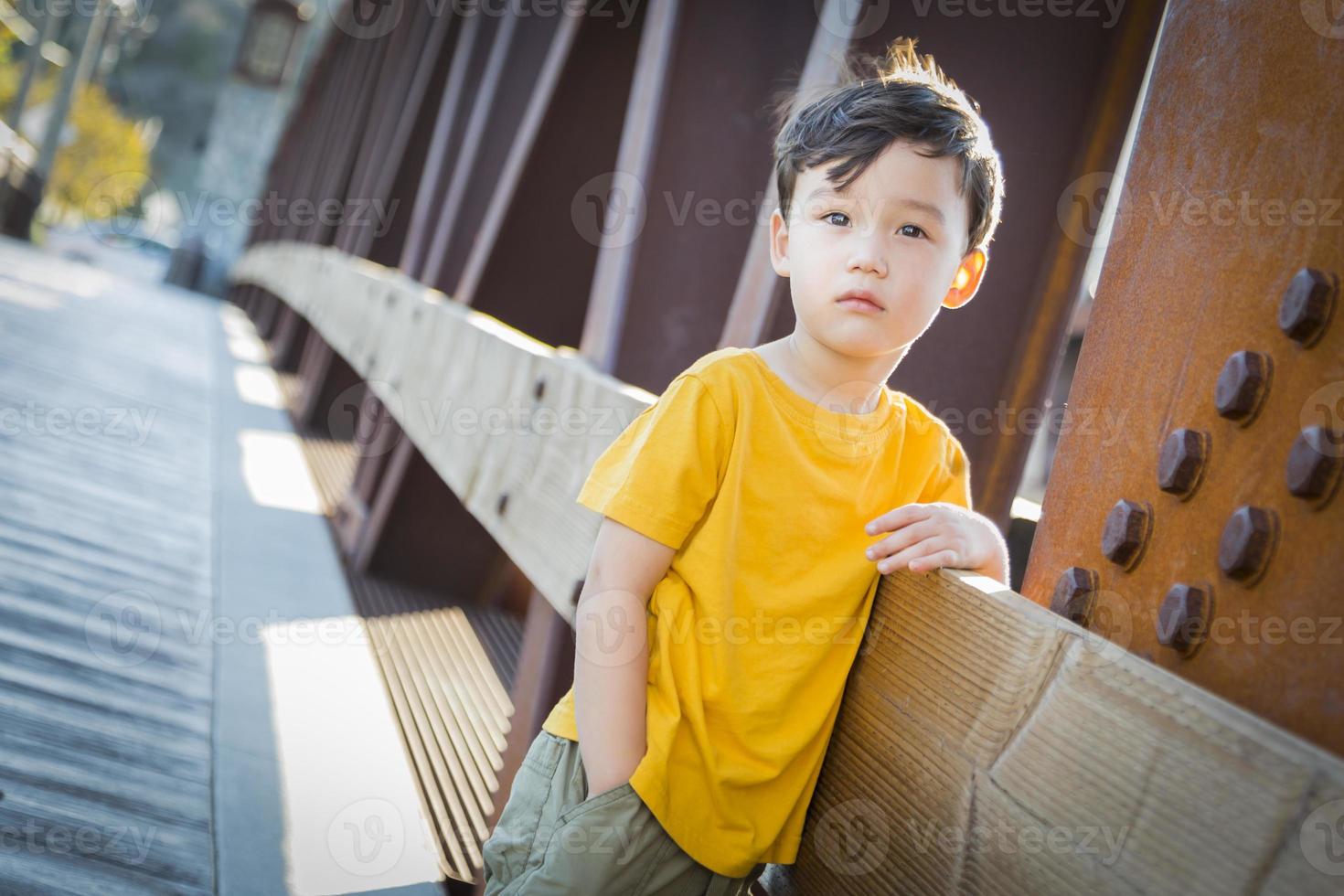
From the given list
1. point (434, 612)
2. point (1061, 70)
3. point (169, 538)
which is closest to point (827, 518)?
point (1061, 70)

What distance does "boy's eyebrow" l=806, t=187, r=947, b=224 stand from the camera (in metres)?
1.53

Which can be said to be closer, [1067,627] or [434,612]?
[1067,627]

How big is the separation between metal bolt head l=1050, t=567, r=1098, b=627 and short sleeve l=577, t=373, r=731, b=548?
445 mm

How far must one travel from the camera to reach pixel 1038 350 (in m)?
2.56

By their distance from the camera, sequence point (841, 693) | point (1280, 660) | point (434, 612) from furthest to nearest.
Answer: point (434, 612)
point (841, 693)
point (1280, 660)

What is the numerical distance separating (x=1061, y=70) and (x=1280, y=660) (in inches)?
73.0

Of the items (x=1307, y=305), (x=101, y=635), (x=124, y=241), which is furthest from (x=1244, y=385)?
(x=124, y=241)

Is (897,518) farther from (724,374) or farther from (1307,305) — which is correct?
(1307,305)

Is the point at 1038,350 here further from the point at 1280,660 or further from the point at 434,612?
the point at 434,612

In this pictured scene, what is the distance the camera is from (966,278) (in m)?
1.73

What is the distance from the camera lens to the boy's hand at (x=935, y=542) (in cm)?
143

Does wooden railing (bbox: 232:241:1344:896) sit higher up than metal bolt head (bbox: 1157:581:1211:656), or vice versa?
metal bolt head (bbox: 1157:581:1211:656)

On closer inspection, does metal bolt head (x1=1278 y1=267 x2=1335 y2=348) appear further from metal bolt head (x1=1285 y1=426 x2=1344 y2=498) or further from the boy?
the boy

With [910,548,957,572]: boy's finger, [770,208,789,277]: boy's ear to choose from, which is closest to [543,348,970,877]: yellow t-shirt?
[910,548,957,572]: boy's finger
